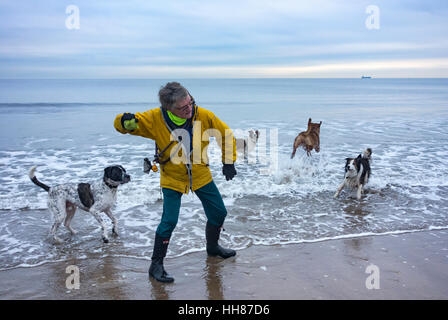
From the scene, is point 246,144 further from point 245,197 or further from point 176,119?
point 176,119

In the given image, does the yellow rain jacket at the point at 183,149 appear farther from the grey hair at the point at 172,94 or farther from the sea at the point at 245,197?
the sea at the point at 245,197

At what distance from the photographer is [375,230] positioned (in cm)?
557

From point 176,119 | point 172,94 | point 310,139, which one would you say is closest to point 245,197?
point 310,139

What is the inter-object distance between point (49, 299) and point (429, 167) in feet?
31.8

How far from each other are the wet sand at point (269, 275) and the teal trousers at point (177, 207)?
1.97ft

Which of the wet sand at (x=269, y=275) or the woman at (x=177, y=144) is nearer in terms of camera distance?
the woman at (x=177, y=144)

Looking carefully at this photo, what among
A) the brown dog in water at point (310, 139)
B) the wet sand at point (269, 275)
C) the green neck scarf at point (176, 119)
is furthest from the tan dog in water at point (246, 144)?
the green neck scarf at point (176, 119)

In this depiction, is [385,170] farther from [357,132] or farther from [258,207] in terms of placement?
[357,132]

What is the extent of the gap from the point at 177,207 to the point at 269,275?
1.32 meters

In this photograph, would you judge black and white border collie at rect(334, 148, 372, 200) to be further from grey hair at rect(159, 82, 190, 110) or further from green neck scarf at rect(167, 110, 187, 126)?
grey hair at rect(159, 82, 190, 110)

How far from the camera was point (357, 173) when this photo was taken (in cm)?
717

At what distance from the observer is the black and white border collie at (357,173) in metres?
7.15

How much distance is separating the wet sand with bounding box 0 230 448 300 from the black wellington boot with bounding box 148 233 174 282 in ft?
0.30
